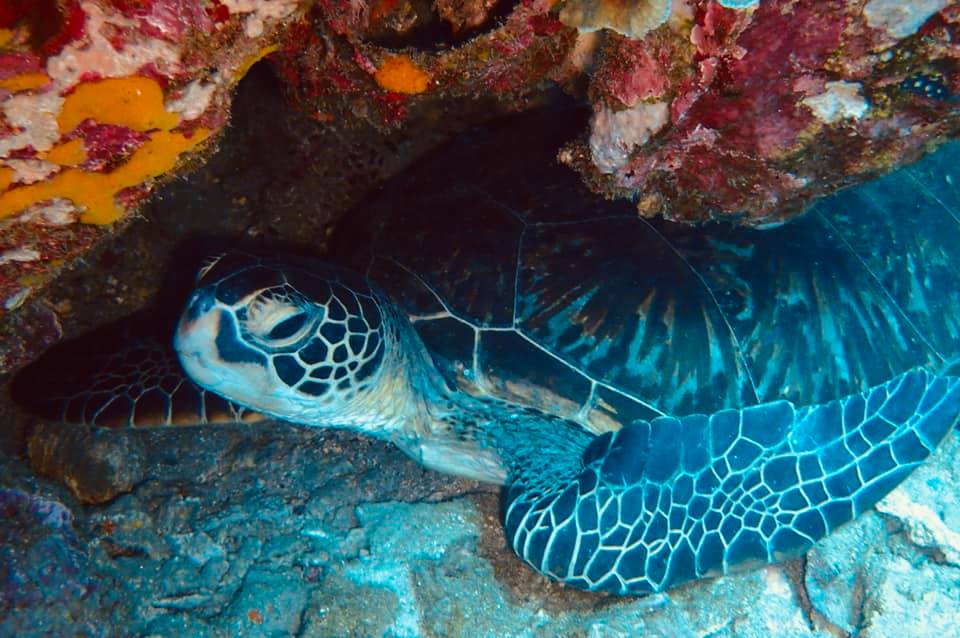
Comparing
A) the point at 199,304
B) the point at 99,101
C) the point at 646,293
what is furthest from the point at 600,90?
the point at 199,304

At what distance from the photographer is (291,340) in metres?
1.81

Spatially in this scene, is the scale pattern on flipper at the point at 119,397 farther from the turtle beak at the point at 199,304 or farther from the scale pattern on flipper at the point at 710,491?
the scale pattern on flipper at the point at 710,491

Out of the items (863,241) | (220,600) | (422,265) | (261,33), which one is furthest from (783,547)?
(261,33)

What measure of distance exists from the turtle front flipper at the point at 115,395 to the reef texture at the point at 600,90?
605mm

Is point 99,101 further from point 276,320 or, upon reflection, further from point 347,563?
point 347,563

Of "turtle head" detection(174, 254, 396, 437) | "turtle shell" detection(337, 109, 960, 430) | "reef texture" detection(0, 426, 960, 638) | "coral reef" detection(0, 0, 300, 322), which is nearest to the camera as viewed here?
"coral reef" detection(0, 0, 300, 322)

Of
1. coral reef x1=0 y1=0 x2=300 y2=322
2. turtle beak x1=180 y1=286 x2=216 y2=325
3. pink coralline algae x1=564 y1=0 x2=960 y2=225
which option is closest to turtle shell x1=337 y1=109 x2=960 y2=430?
pink coralline algae x1=564 y1=0 x2=960 y2=225

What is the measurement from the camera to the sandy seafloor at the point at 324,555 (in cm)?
155

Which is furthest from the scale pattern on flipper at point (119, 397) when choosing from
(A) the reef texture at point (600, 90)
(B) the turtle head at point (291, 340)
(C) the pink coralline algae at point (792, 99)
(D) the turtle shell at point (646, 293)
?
(C) the pink coralline algae at point (792, 99)

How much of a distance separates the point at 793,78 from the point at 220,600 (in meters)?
1.97

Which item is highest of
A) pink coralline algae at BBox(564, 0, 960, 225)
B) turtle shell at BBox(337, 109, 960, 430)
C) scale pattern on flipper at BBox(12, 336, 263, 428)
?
pink coralline algae at BBox(564, 0, 960, 225)

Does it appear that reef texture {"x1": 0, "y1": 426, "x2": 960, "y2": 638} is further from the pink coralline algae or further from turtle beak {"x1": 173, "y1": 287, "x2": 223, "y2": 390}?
the pink coralline algae

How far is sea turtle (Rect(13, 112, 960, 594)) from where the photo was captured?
189cm

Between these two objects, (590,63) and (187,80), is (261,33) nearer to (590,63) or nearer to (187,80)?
(187,80)
